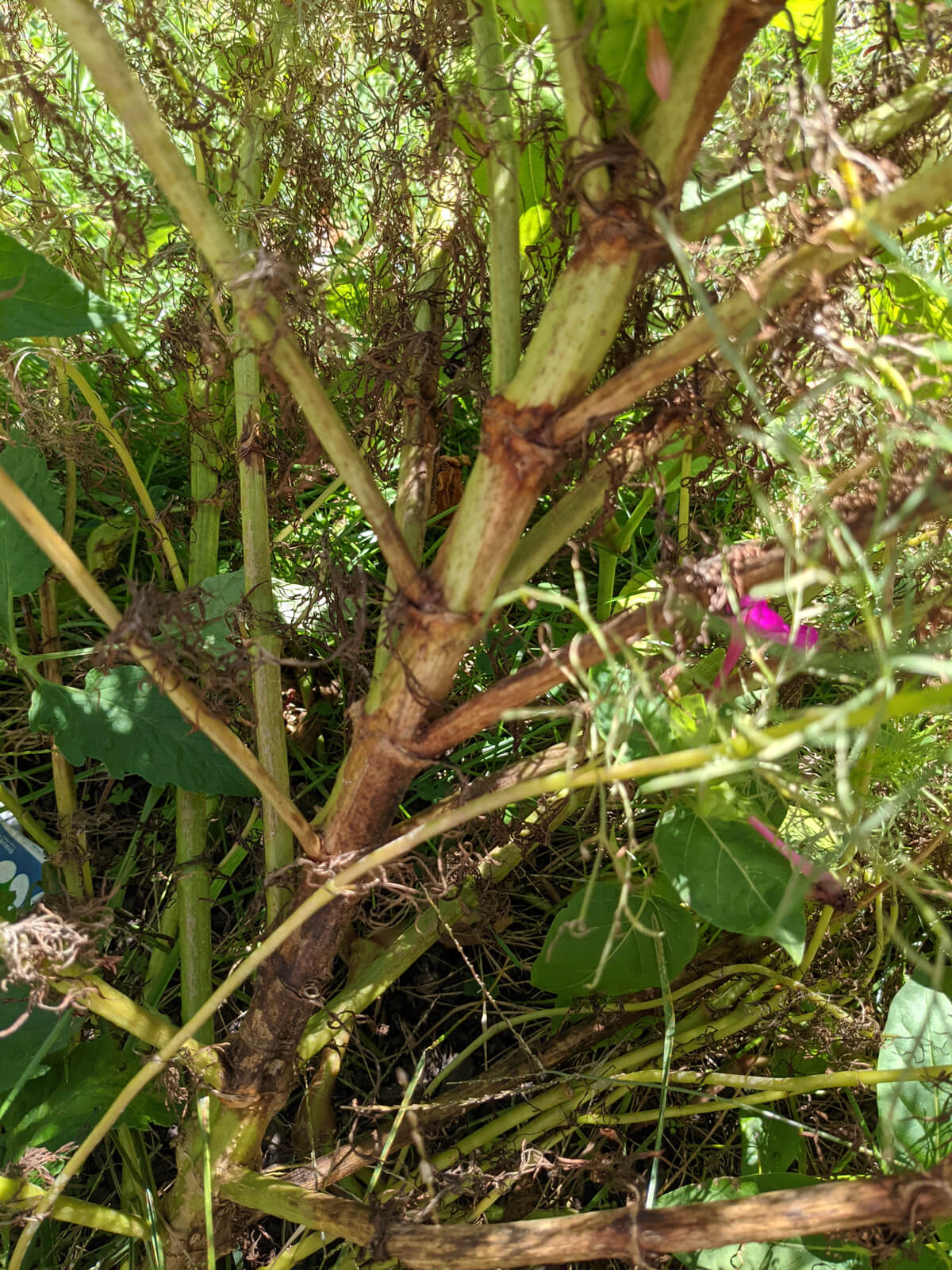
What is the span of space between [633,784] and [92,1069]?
52 cm

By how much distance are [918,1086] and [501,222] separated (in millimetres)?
663

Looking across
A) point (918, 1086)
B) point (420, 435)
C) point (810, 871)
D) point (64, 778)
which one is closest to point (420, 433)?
point (420, 435)

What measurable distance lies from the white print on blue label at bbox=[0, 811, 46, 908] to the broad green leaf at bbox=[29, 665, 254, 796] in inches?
5.4

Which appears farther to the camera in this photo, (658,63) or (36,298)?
(36,298)

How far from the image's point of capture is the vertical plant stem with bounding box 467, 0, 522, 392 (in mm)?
529

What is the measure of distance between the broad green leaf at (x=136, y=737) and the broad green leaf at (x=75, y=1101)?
8.9 inches

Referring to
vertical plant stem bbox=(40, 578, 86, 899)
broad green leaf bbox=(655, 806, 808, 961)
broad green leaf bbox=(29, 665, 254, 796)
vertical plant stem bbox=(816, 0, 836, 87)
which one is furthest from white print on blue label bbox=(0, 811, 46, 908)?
vertical plant stem bbox=(816, 0, 836, 87)

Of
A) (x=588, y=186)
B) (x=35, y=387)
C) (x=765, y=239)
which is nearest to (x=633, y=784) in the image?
(x=765, y=239)

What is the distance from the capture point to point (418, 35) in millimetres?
711

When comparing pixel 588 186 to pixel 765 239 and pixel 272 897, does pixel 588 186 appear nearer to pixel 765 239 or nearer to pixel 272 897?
pixel 765 239

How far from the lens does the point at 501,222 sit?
530 millimetres

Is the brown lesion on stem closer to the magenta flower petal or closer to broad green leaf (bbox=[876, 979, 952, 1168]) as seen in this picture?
broad green leaf (bbox=[876, 979, 952, 1168])

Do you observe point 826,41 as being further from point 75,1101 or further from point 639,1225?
point 75,1101

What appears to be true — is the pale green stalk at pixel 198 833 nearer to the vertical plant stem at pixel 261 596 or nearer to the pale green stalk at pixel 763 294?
Result: the vertical plant stem at pixel 261 596
